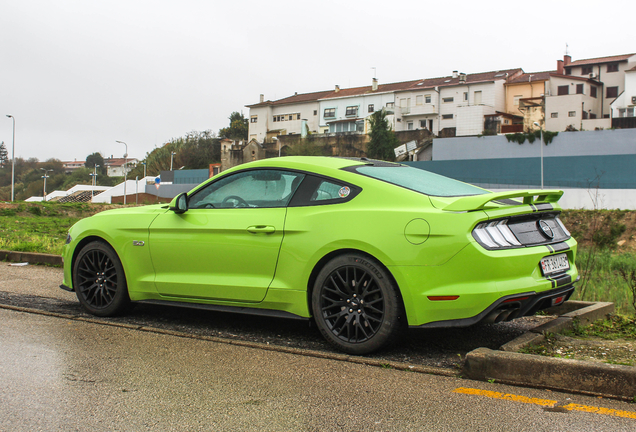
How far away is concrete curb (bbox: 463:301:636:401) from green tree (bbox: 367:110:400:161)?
199 ft

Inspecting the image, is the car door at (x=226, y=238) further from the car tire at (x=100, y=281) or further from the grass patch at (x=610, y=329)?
the grass patch at (x=610, y=329)

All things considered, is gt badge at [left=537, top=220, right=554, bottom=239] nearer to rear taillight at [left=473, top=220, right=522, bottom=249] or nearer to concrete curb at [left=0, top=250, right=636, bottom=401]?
rear taillight at [left=473, top=220, right=522, bottom=249]

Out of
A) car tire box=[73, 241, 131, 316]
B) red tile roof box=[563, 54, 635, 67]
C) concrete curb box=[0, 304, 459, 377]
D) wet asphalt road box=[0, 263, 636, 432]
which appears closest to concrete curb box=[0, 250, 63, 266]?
concrete curb box=[0, 304, 459, 377]

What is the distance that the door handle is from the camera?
15.3ft

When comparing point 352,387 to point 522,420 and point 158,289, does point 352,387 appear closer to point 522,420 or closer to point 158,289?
point 522,420

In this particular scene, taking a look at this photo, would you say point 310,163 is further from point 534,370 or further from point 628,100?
point 628,100

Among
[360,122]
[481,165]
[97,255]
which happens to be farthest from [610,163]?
[97,255]

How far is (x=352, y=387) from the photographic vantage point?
3623 mm

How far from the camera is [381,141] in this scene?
64125 mm

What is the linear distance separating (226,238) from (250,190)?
1.60 feet

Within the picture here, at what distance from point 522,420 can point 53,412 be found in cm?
257

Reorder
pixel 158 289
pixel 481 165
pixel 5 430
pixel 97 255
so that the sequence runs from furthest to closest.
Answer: pixel 481 165
pixel 97 255
pixel 158 289
pixel 5 430

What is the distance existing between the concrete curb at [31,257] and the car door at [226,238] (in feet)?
17.2

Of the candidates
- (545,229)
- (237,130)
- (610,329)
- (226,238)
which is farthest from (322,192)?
(237,130)
